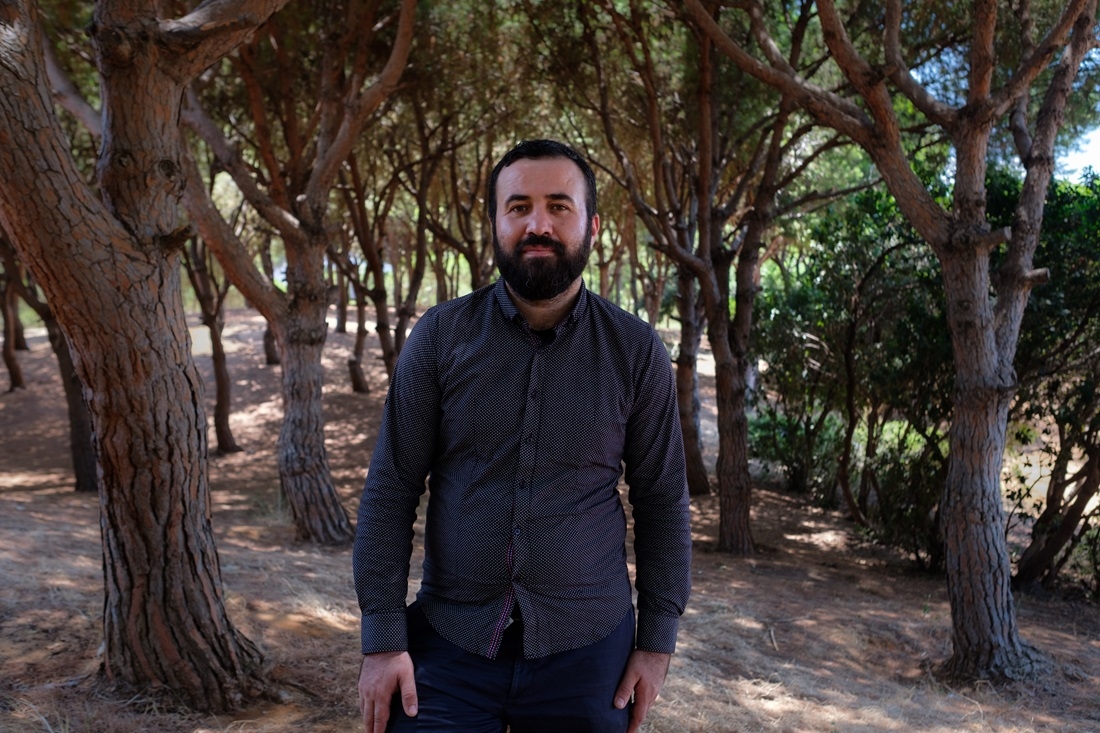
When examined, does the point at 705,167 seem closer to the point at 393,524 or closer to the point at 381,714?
the point at 393,524

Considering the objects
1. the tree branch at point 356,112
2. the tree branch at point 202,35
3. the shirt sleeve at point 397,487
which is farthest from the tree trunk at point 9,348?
the shirt sleeve at point 397,487

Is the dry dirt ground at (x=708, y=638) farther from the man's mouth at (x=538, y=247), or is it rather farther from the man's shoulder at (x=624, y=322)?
the man's mouth at (x=538, y=247)

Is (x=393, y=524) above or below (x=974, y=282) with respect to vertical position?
below

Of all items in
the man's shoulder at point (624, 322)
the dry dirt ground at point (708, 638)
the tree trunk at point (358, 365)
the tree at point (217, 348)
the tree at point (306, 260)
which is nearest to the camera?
the man's shoulder at point (624, 322)

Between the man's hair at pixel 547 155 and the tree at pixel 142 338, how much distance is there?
1.96m

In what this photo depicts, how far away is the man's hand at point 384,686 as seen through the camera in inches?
81.7

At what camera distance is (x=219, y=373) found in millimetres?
14219

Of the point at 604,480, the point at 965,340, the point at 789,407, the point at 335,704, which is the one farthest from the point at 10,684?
the point at 789,407

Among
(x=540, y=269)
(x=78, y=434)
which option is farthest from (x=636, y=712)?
(x=78, y=434)

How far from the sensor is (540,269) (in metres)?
2.18

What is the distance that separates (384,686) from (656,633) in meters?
0.63

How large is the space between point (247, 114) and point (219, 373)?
3782mm

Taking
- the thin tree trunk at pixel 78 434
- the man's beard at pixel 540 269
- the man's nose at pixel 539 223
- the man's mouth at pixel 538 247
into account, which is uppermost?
the man's nose at pixel 539 223

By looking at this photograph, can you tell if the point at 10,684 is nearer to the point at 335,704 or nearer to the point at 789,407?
the point at 335,704
